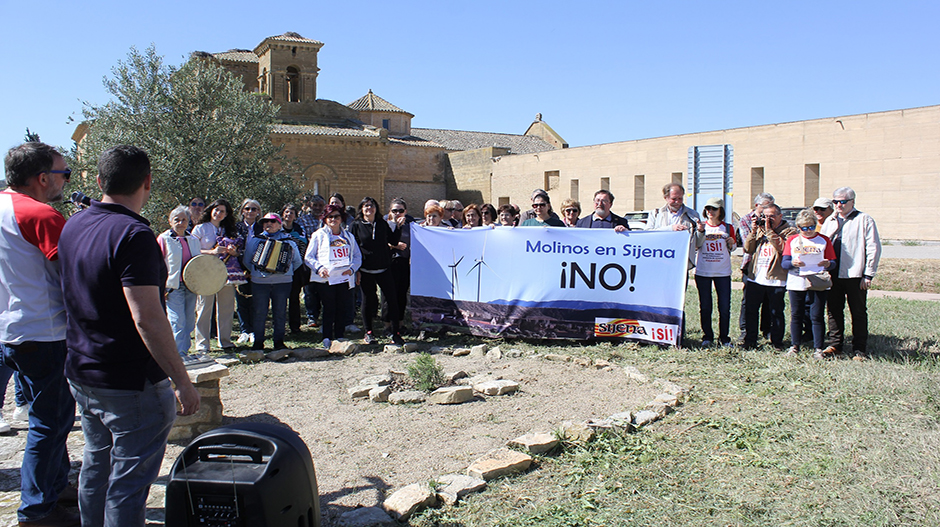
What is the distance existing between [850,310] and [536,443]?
181 inches

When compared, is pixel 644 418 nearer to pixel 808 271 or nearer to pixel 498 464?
pixel 498 464

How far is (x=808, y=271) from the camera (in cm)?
684

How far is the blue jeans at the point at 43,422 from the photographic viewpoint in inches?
128

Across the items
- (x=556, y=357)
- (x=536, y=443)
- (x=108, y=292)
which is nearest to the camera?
(x=108, y=292)

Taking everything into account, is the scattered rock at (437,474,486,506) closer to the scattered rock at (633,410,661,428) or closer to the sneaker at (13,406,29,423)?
the scattered rock at (633,410,661,428)

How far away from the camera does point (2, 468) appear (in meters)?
4.29

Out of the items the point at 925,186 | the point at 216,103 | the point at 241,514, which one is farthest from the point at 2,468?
the point at 925,186

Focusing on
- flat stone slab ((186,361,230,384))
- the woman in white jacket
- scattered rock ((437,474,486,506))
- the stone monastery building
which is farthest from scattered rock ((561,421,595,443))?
the stone monastery building

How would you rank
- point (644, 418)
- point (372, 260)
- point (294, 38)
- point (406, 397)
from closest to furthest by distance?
1. point (644, 418)
2. point (406, 397)
3. point (372, 260)
4. point (294, 38)

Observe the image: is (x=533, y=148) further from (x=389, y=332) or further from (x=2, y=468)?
(x=2, y=468)

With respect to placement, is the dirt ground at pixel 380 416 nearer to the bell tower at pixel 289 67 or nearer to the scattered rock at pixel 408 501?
the scattered rock at pixel 408 501

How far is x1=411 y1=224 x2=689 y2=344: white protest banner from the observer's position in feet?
25.8

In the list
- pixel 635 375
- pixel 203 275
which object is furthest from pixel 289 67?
pixel 635 375

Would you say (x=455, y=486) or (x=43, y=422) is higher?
(x=43, y=422)
